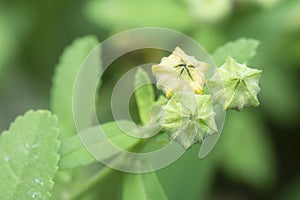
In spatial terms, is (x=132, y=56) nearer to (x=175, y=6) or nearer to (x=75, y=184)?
(x=175, y=6)

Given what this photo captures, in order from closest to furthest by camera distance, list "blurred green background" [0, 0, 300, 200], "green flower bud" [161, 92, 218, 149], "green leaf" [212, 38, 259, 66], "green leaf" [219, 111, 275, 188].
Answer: "green flower bud" [161, 92, 218, 149] → "green leaf" [212, 38, 259, 66] → "blurred green background" [0, 0, 300, 200] → "green leaf" [219, 111, 275, 188]

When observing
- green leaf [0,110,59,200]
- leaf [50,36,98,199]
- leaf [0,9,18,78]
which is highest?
leaf [0,9,18,78]

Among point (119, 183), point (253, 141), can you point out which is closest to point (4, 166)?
point (119, 183)

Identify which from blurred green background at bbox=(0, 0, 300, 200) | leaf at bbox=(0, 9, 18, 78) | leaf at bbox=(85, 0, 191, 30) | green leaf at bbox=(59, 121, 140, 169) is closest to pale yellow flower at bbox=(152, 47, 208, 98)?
green leaf at bbox=(59, 121, 140, 169)

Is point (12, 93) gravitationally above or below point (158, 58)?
above

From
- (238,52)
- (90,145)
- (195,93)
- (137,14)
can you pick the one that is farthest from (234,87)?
(137,14)

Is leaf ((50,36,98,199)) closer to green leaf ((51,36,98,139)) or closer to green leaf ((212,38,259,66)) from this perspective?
green leaf ((51,36,98,139))
